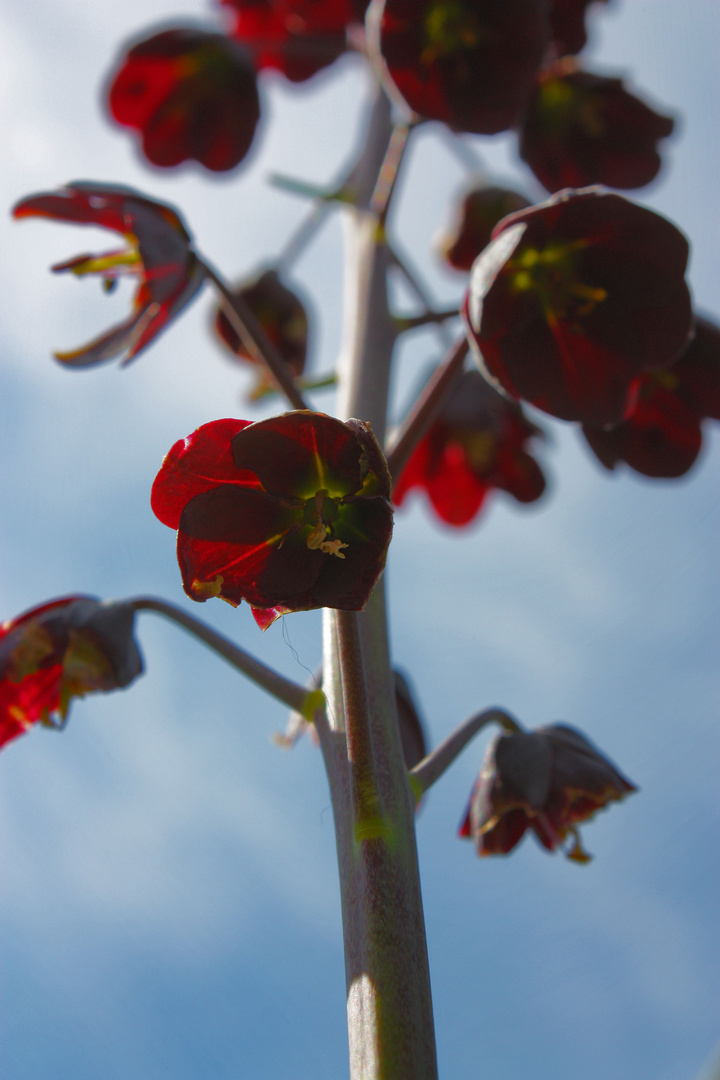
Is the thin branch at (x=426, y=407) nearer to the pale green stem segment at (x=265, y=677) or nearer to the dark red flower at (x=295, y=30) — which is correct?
the pale green stem segment at (x=265, y=677)

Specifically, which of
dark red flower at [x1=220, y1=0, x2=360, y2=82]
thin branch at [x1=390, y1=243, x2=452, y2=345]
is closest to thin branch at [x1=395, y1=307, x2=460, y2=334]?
thin branch at [x1=390, y1=243, x2=452, y2=345]

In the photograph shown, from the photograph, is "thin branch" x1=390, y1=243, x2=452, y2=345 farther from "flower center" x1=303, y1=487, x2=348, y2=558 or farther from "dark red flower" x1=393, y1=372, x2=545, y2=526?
"flower center" x1=303, y1=487, x2=348, y2=558

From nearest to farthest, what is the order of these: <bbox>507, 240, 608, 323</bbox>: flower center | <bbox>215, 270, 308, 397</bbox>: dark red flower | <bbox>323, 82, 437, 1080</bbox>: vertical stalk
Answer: <bbox>323, 82, 437, 1080</bbox>: vertical stalk < <bbox>507, 240, 608, 323</bbox>: flower center < <bbox>215, 270, 308, 397</bbox>: dark red flower

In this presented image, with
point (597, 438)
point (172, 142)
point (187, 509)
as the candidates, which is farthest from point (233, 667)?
point (172, 142)

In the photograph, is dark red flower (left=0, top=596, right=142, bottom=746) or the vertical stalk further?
dark red flower (left=0, top=596, right=142, bottom=746)

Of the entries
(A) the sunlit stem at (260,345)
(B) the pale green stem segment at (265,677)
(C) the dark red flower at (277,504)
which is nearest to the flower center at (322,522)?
(C) the dark red flower at (277,504)

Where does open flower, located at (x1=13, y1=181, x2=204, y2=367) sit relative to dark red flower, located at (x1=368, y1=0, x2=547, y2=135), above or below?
below

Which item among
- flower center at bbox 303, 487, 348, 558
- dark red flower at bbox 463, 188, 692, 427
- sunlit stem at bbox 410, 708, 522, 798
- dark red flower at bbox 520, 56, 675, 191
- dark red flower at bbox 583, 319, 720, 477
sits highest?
dark red flower at bbox 520, 56, 675, 191
